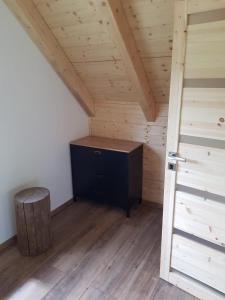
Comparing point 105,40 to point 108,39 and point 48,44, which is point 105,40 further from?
point 48,44

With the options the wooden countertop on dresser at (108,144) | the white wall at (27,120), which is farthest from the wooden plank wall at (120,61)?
the white wall at (27,120)

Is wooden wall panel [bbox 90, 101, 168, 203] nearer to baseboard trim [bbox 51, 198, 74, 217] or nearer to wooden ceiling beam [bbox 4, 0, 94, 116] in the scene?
wooden ceiling beam [bbox 4, 0, 94, 116]

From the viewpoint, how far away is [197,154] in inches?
59.2

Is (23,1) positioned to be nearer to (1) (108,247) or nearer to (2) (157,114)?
(2) (157,114)

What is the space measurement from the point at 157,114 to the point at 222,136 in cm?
134

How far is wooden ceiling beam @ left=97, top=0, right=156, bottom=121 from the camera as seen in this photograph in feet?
5.58

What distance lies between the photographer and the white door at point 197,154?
132cm

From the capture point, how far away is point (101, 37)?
80.4 inches

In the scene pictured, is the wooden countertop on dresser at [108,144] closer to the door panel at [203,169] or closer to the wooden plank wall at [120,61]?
the wooden plank wall at [120,61]

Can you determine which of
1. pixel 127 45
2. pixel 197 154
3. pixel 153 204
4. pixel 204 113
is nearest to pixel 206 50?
pixel 204 113

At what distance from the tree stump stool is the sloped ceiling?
1.39m

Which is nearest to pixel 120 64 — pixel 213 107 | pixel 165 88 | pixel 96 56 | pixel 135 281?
pixel 96 56

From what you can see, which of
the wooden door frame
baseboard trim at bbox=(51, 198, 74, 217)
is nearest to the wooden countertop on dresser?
baseboard trim at bbox=(51, 198, 74, 217)

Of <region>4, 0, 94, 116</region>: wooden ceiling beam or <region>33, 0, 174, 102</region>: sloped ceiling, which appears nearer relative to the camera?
<region>33, 0, 174, 102</region>: sloped ceiling
